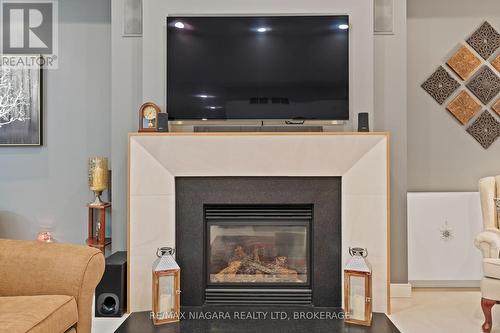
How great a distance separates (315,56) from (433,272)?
6.56ft

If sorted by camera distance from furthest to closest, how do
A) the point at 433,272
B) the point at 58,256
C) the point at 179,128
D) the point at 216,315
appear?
the point at 433,272, the point at 179,128, the point at 216,315, the point at 58,256

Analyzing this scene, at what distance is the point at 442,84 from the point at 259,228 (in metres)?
1.98

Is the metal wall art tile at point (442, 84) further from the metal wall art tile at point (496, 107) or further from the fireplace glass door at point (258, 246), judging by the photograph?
the fireplace glass door at point (258, 246)

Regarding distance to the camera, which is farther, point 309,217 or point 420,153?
point 420,153

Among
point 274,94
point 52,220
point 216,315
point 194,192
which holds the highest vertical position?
point 274,94

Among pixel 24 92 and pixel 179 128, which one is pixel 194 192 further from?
pixel 24 92

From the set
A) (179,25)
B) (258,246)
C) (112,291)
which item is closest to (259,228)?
(258,246)

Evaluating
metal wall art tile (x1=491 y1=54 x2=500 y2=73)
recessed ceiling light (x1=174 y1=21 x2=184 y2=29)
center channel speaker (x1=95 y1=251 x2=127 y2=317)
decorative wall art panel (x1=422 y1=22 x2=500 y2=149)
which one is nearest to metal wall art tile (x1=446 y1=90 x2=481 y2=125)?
decorative wall art panel (x1=422 y1=22 x2=500 y2=149)

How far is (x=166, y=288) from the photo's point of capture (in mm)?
2594

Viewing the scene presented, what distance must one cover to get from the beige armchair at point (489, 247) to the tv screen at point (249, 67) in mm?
1211

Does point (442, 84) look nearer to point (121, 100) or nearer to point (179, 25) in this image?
point (179, 25)

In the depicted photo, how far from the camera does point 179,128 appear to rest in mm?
3055

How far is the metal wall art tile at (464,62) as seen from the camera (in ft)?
11.1

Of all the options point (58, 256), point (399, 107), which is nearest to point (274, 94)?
point (399, 107)
